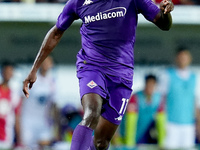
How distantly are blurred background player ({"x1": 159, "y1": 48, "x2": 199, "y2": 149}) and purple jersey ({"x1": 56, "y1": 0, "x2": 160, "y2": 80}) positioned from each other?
3718 mm

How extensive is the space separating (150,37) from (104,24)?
6132 millimetres

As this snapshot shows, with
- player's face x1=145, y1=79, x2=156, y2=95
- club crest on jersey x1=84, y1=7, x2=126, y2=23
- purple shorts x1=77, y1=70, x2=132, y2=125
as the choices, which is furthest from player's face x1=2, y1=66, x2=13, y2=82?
club crest on jersey x1=84, y1=7, x2=126, y2=23

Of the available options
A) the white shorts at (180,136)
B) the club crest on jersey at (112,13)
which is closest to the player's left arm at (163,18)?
the club crest on jersey at (112,13)

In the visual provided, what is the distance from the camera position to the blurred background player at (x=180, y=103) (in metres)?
10.1

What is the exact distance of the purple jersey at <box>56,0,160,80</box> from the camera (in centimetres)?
636

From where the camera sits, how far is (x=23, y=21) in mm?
11805

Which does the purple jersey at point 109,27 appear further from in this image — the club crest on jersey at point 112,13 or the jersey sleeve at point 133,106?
the jersey sleeve at point 133,106

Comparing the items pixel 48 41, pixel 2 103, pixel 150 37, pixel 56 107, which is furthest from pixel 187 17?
pixel 48 41

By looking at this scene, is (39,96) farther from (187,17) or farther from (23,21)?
(187,17)

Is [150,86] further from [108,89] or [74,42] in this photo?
[108,89]

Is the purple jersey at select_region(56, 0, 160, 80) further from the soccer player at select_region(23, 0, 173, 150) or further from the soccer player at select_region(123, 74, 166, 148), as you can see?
the soccer player at select_region(123, 74, 166, 148)

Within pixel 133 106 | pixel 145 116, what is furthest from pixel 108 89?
pixel 145 116

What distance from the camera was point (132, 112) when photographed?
34.1 ft

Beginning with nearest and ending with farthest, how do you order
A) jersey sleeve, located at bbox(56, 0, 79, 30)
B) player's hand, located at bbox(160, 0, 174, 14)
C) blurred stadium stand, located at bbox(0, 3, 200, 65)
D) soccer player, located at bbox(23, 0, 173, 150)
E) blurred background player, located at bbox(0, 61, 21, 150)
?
player's hand, located at bbox(160, 0, 174, 14), soccer player, located at bbox(23, 0, 173, 150), jersey sleeve, located at bbox(56, 0, 79, 30), blurred background player, located at bbox(0, 61, 21, 150), blurred stadium stand, located at bbox(0, 3, 200, 65)
